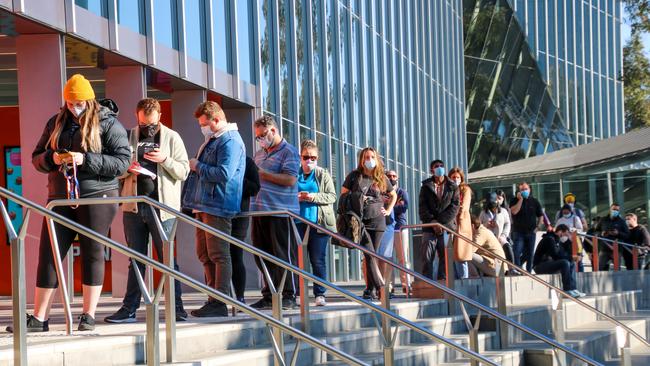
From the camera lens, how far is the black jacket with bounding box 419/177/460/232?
1478cm

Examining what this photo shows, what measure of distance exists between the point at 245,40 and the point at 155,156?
9265 millimetres

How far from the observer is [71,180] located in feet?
26.9

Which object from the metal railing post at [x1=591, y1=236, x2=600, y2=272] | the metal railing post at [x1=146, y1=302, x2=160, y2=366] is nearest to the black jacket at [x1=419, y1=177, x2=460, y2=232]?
the metal railing post at [x1=146, y1=302, x2=160, y2=366]

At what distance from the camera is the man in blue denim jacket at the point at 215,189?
380 inches

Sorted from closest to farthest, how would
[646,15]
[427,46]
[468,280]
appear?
[468,280] → [427,46] → [646,15]

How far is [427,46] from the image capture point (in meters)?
36.0

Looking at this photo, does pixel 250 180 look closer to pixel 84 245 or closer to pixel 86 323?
pixel 84 245

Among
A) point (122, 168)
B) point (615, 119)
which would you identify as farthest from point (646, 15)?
point (122, 168)

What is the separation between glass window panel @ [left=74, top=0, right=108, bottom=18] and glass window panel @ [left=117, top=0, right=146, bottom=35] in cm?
38

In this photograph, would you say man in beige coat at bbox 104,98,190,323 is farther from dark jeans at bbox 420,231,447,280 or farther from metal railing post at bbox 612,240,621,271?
metal railing post at bbox 612,240,621,271

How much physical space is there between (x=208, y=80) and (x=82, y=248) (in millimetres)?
8301

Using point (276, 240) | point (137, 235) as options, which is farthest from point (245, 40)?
point (137, 235)

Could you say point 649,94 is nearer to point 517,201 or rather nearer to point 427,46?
point 427,46

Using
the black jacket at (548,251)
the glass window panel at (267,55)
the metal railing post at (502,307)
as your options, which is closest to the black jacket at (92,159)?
the metal railing post at (502,307)
